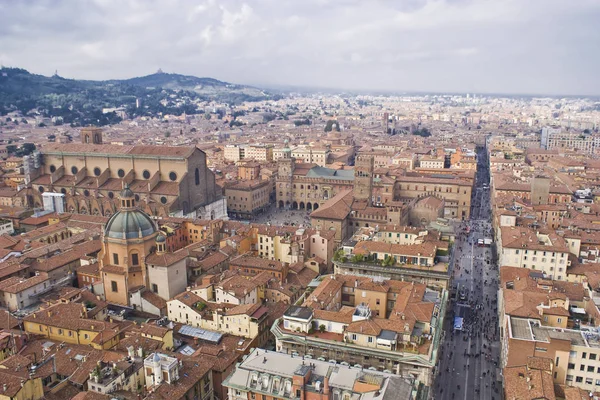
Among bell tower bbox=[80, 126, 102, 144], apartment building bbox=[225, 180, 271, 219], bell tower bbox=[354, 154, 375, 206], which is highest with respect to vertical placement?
bell tower bbox=[80, 126, 102, 144]

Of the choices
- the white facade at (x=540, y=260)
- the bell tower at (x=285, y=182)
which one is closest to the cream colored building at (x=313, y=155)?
the bell tower at (x=285, y=182)

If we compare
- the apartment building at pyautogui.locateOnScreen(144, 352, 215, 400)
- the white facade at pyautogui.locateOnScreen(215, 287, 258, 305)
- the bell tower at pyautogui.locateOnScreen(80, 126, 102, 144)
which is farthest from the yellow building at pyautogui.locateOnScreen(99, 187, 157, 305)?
the bell tower at pyautogui.locateOnScreen(80, 126, 102, 144)

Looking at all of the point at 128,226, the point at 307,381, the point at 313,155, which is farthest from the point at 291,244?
the point at 313,155

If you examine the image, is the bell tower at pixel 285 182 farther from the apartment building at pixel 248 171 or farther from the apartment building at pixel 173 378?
the apartment building at pixel 173 378

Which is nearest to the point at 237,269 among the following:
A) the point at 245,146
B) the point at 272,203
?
the point at 272,203

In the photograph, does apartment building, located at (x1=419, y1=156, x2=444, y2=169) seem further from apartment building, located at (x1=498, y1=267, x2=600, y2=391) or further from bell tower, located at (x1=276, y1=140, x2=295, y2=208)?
apartment building, located at (x1=498, y1=267, x2=600, y2=391)

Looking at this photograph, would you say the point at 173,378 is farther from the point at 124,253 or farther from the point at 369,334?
the point at 124,253
